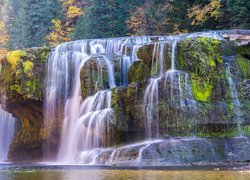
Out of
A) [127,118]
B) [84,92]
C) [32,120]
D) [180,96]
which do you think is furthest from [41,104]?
[180,96]

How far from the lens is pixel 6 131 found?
29266mm

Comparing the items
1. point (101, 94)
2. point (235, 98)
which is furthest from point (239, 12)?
point (101, 94)

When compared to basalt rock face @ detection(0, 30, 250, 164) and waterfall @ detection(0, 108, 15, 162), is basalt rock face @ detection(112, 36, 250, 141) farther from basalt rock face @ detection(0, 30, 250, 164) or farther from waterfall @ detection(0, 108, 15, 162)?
waterfall @ detection(0, 108, 15, 162)

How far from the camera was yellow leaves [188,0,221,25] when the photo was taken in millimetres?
31422

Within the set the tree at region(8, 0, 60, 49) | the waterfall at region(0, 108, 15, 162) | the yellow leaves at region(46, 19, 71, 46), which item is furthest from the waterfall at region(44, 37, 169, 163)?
the tree at region(8, 0, 60, 49)

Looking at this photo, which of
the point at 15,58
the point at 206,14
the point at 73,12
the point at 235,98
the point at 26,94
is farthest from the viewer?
the point at 73,12

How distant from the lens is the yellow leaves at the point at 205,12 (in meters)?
31.4

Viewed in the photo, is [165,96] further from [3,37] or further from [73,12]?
[3,37]

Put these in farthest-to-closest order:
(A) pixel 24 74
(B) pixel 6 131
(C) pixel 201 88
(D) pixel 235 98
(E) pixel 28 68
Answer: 1. (B) pixel 6 131
2. (E) pixel 28 68
3. (A) pixel 24 74
4. (D) pixel 235 98
5. (C) pixel 201 88

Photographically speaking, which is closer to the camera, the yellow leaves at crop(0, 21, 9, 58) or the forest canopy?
the forest canopy

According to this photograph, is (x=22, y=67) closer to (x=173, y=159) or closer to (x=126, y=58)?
(x=126, y=58)

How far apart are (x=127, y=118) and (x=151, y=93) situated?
147cm

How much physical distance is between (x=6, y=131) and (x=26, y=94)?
577cm

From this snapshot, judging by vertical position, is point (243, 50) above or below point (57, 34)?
below
